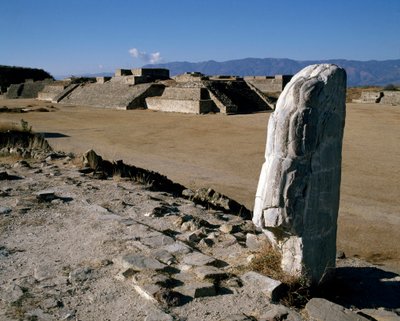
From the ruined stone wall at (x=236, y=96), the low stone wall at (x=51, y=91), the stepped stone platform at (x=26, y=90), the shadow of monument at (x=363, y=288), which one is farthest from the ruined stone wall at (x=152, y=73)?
the shadow of monument at (x=363, y=288)

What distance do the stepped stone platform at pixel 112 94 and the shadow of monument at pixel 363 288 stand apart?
1044 inches

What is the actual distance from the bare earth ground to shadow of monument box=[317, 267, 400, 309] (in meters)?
1.32

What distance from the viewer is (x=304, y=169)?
3822 millimetres

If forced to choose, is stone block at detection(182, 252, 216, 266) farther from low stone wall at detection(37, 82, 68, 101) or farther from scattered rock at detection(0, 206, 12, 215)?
low stone wall at detection(37, 82, 68, 101)

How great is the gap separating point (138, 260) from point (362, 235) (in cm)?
430

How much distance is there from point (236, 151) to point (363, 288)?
10.7 meters

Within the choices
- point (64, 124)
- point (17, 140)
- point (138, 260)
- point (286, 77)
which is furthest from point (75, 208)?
point (286, 77)

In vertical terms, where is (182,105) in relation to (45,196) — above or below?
A: above

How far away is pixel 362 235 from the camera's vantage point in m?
7.52

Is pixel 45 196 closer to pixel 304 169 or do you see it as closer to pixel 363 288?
pixel 304 169

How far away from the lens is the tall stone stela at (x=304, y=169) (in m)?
3.76

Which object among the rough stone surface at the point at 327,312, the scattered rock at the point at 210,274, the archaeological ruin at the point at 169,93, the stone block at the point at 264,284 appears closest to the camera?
the rough stone surface at the point at 327,312

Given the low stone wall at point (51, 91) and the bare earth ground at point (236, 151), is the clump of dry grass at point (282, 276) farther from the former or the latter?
the low stone wall at point (51, 91)

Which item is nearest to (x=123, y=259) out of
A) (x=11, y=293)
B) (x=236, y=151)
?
(x=11, y=293)
